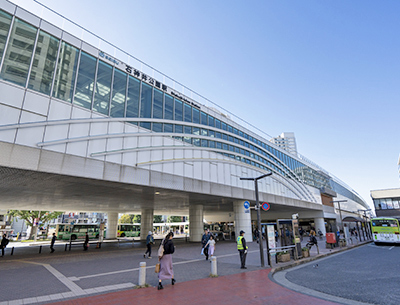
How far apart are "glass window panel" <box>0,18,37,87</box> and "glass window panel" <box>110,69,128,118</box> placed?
5.09m

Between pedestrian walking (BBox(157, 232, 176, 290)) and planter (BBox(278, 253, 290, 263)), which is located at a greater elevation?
pedestrian walking (BBox(157, 232, 176, 290))

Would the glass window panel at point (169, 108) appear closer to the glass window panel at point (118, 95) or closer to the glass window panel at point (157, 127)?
the glass window panel at point (157, 127)

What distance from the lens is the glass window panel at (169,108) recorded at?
20.3m

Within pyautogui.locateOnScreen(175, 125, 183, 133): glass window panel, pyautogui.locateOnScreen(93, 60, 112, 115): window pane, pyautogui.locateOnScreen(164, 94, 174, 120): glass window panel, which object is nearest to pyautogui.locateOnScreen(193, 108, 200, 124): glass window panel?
pyautogui.locateOnScreen(175, 125, 183, 133): glass window panel

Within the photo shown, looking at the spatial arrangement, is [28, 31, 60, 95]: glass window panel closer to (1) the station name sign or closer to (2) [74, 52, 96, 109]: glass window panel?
(2) [74, 52, 96, 109]: glass window panel

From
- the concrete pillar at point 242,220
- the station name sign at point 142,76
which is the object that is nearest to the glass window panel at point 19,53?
the station name sign at point 142,76

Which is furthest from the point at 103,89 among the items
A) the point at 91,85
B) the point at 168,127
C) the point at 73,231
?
the point at 73,231

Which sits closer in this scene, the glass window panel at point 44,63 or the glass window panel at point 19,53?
the glass window panel at point 19,53

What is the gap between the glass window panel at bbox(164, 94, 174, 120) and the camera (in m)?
20.3

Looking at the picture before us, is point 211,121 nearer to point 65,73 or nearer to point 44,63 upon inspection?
point 65,73

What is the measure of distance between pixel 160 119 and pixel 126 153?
4.63 m

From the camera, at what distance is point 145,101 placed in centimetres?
1872

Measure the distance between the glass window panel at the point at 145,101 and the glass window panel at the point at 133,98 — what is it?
1.46 ft

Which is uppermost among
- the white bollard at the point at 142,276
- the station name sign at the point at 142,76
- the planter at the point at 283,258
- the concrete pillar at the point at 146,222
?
the station name sign at the point at 142,76
